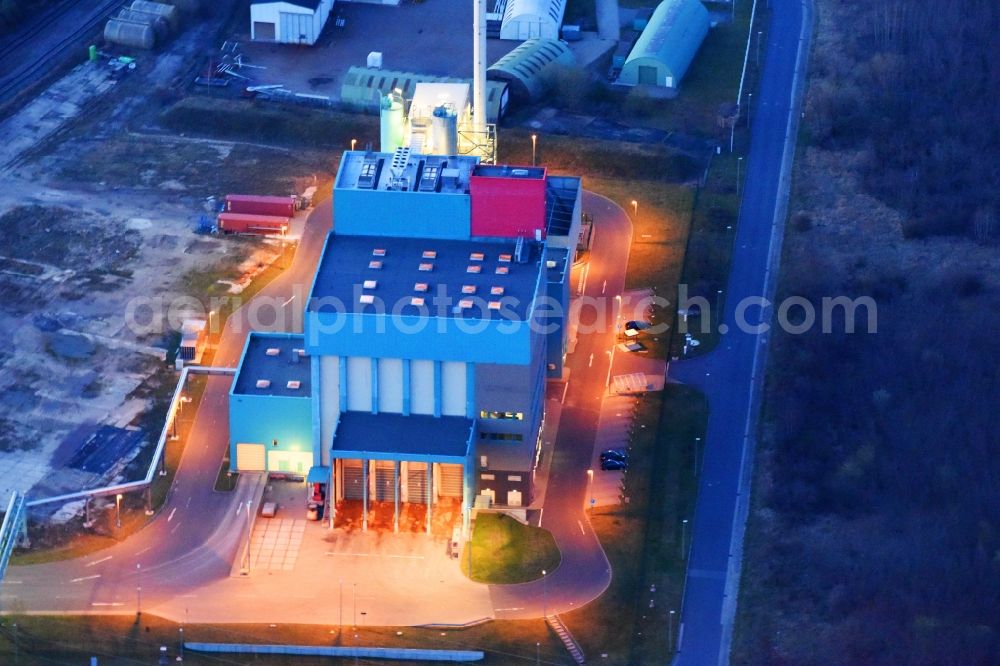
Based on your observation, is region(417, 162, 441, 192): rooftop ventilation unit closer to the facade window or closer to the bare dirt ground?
the facade window

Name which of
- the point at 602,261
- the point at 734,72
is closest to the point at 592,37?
the point at 734,72

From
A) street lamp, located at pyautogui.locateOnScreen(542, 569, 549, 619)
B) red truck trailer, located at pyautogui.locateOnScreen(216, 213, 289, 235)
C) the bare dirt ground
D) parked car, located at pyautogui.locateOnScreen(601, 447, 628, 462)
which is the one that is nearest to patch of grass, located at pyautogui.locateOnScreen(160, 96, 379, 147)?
the bare dirt ground

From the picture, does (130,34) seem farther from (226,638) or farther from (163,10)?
(226,638)

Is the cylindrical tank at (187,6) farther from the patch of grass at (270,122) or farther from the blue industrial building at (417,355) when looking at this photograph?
the blue industrial building at (417,355)

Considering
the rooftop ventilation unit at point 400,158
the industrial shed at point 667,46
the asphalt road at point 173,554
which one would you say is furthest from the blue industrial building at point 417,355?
the industrial shed at point 667,46

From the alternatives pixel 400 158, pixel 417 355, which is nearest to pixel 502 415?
pixel 417 355

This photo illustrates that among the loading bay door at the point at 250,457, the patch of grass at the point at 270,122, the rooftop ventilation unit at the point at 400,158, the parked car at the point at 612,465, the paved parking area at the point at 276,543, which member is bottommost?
the paved parking area at the point at 276,543
